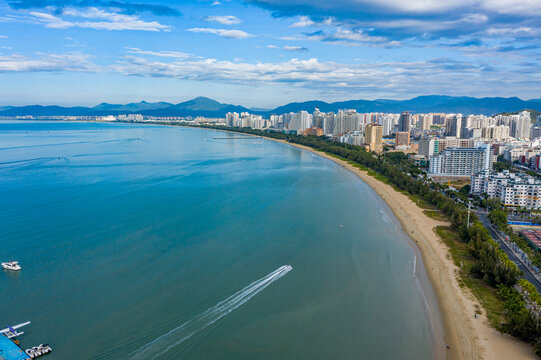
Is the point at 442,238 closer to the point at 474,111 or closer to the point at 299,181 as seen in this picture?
the point at 299,181

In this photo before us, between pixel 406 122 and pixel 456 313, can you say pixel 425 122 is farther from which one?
pixel 456 313

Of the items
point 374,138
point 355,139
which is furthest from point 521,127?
point 355,139

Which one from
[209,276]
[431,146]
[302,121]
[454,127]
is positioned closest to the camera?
[209,276]

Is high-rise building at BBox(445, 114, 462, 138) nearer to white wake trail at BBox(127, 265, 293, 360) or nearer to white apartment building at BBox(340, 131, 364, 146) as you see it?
white apartment building at BBox(340, 131, 364, 146)

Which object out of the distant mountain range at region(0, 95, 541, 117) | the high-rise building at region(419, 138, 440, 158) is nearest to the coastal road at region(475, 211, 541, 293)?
the high-rise building at region(419, 138, 440, 158)

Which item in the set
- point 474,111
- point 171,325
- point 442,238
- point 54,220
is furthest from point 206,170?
A: point 474,111

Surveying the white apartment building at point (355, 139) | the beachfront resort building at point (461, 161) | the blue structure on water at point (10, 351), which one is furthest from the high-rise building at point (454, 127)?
the blue structure on water at point (10, 351)
